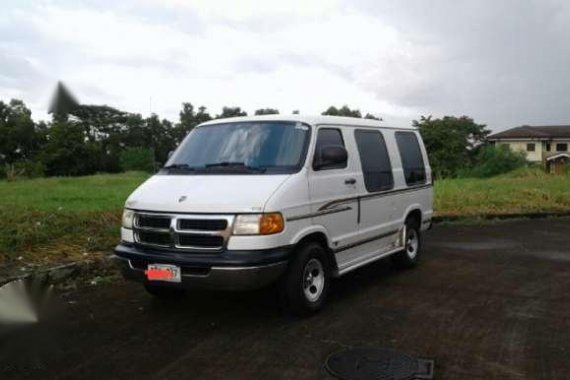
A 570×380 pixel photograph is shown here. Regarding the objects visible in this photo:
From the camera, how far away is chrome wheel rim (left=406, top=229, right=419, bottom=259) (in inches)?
300

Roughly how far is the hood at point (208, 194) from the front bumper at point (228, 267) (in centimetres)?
39

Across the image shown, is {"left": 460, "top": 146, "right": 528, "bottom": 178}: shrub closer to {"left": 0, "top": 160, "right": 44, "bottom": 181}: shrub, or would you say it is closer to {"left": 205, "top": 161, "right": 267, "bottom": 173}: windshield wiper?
{"left": 205, "top": 161, "right": 267, "bottom": 173}: windshield wiper

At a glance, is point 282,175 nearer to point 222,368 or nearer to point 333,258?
point 333,258

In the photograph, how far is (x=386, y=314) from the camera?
5.46 metres

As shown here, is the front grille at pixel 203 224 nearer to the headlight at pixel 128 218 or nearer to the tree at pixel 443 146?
the headlight at pixel 128 218

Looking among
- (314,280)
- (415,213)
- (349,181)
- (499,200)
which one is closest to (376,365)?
(314,280)

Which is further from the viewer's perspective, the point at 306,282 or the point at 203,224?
the point at 306,282

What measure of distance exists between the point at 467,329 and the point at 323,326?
1.26 meters

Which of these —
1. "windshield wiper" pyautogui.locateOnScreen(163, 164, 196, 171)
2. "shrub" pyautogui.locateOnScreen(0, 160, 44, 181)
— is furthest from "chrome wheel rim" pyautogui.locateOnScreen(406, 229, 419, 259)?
"shrub" pyautogui.locateOnScreen(0, 160, 44, 181)

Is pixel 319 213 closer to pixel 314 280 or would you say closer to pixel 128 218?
pixel 314 280

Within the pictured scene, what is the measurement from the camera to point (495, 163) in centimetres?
3962

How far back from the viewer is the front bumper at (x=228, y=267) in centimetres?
475

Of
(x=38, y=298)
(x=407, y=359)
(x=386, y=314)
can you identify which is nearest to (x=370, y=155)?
(x=386, y=314)

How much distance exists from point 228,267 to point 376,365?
144 centimetres
